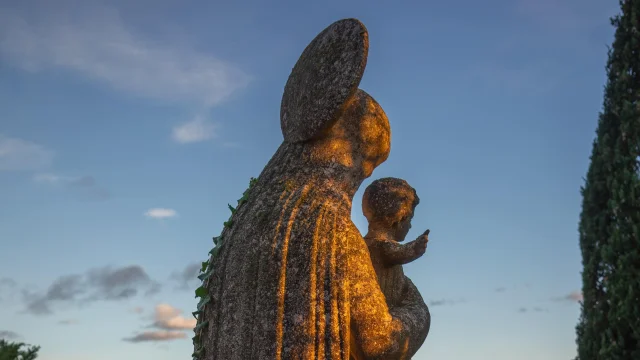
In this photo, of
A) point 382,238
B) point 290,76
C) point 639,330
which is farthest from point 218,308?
point 639,330

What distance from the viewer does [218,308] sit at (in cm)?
494

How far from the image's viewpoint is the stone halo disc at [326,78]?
201 inches

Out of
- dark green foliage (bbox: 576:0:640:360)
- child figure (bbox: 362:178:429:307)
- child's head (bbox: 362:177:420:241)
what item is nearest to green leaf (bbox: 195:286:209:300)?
child figure (bbox: 362:178:429:307)

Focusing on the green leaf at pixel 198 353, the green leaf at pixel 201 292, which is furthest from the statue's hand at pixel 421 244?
the green leaf at pixel 198 353

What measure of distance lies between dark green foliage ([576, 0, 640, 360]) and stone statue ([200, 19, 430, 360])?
14.9 feet

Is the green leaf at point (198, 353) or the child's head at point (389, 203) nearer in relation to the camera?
the green leaf at point (198, 353)

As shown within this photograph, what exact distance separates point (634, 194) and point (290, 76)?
560 cm

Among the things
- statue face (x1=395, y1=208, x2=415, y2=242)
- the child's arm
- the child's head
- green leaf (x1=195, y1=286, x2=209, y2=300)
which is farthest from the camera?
statue face (x1=395, y1=208, x2=415, y2=242)

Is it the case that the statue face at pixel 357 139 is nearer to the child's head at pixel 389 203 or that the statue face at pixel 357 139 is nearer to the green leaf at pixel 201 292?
the child's head at pixel 389 203

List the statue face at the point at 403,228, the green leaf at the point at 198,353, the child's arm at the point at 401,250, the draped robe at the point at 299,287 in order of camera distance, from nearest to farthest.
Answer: the draped robe at the point at 299,287 < the green leaf at the point at 198,353 < the child's arm at the point at 401,250 < the statue face at the point at 403,228

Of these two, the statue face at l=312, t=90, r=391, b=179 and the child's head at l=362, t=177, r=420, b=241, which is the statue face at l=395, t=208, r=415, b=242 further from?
the statue face at l=312, t=90, r=391, b=179

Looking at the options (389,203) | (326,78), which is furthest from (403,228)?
(326,78)

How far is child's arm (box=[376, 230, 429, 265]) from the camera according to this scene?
5.77 meters

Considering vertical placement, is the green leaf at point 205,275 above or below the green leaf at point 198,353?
above
